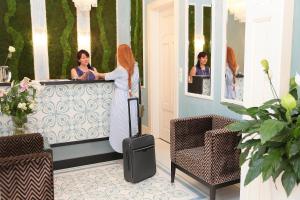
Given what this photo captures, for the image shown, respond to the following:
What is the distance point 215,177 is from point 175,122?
2.34 ft

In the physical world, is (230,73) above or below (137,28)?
below

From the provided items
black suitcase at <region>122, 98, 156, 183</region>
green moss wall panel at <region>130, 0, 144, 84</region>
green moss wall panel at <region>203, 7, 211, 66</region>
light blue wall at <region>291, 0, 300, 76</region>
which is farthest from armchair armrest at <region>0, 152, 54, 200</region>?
green moss wall panel at <region>130, 0, 144, 84</region>

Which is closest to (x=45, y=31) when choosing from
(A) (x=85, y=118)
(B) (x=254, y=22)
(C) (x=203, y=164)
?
(A) (x=85, y=118)

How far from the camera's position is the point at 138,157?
10.7 feet

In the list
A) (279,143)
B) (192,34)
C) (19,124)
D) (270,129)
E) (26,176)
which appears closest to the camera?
(270,129)

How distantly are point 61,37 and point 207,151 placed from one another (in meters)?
3.63

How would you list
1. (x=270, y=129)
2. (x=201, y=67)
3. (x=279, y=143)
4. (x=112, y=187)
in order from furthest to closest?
(x=201, y=67) < (x=112, y=187) < (x=279, y=143) < (x=270, y=129)

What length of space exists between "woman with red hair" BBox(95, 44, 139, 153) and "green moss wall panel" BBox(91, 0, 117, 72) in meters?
1.96

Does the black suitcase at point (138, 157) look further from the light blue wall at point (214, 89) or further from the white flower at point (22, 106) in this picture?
the white flower at point (22, 106)

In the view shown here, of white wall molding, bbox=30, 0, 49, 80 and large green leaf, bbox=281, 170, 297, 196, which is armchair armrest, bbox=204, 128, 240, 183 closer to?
large green leaf, bbox=281, 170, 297, 196

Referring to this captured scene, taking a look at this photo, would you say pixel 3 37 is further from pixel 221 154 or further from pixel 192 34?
→ pixel 221 154

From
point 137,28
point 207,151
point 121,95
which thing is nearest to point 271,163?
point 207,151

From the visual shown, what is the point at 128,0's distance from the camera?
518cm

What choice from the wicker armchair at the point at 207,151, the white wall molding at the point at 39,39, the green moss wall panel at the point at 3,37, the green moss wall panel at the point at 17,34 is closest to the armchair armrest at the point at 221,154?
the wicker armchair at the point at 207,151
